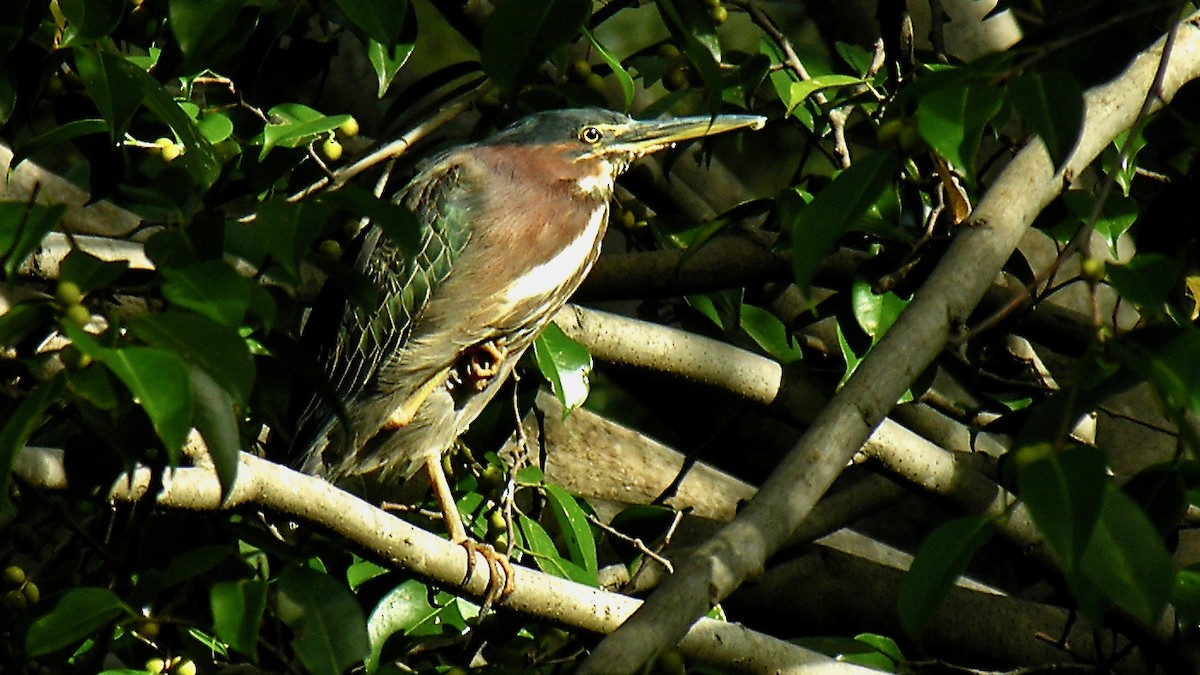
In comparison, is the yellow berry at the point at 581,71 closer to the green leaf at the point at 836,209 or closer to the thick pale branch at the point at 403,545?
the thick pale branch at the point at 403,545

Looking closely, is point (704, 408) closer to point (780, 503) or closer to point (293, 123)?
point (293, 123)

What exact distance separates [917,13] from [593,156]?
1.69 metres

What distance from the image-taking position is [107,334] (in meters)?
1.43

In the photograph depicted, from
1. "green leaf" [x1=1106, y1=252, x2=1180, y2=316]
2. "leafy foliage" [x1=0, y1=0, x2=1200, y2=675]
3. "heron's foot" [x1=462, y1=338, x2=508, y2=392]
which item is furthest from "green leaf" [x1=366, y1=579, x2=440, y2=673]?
"green leaf" [x1=1106, y1=252, x2=1180, y2=316]

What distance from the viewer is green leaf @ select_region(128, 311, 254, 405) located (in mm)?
1414

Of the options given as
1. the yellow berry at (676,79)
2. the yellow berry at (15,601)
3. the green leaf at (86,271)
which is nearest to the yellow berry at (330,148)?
the yellow berry at (676,79)

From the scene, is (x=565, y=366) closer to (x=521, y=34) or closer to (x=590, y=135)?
(x=590, y=135)

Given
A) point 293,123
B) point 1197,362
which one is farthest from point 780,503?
point 293,123

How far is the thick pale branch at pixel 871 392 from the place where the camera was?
1703mm

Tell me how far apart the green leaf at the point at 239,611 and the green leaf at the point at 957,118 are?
100 centimetres

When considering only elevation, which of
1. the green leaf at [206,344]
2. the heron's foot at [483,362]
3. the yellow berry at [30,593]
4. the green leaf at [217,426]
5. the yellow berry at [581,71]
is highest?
the green leaf at [206,344]

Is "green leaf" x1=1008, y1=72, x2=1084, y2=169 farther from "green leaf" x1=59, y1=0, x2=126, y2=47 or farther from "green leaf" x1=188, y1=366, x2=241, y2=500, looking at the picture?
"green leaf" x1=59, y1=0, x2=126, y2=47

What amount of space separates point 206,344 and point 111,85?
2.53 feet

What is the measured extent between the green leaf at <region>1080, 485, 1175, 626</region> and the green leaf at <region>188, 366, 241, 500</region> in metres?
0.81
